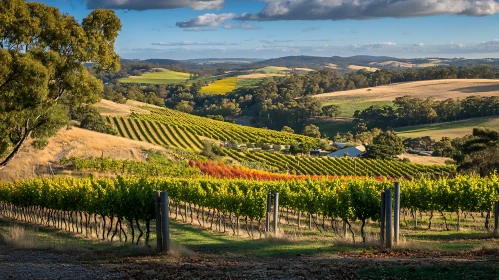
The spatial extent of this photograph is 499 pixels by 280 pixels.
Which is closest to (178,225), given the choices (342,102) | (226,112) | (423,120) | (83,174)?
(83,174)

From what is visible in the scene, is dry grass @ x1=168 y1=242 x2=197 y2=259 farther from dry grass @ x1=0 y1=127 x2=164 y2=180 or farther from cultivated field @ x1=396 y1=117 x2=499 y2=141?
cultivated field @ x1=396 y1=117 x2=499 y2=141

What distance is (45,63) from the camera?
25.0m

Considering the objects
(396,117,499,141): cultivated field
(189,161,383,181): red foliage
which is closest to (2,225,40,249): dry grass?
(189,161,383,181): red foliage

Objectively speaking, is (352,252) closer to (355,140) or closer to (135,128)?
(135,128)

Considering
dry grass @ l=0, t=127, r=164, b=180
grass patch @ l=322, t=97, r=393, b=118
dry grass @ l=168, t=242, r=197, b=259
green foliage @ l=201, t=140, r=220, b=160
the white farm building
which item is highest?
grass patch @ l=322, t=97, r=393, b=118

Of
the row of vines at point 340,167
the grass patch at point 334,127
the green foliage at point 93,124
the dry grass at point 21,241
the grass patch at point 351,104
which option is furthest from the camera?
the grass patch at point 351,104

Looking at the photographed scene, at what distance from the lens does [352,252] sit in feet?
42.6

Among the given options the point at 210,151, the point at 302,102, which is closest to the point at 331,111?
the point at 302,102

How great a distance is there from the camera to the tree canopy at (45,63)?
77.6 ft

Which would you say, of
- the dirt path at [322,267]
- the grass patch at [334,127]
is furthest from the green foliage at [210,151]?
the grass patch at [334,127]

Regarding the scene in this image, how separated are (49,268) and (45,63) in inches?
660

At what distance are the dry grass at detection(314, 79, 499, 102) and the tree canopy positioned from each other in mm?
122514

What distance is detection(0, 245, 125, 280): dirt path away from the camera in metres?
9.73

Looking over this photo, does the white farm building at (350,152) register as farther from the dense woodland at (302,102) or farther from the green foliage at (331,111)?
the green foliage at (331,111)
